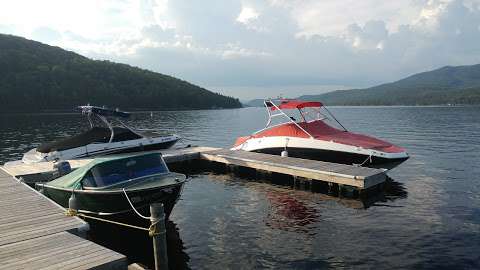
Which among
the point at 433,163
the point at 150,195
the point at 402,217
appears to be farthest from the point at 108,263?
the point at 433,163

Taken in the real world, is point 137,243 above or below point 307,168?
below

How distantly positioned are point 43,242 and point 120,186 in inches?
168

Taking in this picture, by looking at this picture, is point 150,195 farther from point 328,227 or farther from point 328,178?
point 328,178

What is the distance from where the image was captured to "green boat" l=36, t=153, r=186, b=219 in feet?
44.6

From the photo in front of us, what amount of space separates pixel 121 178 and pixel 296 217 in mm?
7226

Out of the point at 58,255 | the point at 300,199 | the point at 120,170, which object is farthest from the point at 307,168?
the point at 58,255

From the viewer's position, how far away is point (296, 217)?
54.0 feet

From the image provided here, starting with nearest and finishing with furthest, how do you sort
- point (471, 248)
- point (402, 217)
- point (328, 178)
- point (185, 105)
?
1. point (471, 248)
2. point (402, 217)
3. point (328, 178)
4. point (185, 105)

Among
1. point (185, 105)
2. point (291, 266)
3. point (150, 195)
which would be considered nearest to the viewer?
point (291, 266)

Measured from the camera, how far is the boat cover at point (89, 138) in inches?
1014

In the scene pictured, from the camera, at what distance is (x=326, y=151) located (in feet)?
76.5

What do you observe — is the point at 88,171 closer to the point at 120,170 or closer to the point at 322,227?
the point at 120,170

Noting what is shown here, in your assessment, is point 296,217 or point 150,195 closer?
point 150,195

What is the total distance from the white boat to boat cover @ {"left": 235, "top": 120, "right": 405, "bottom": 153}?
28.7 ft
